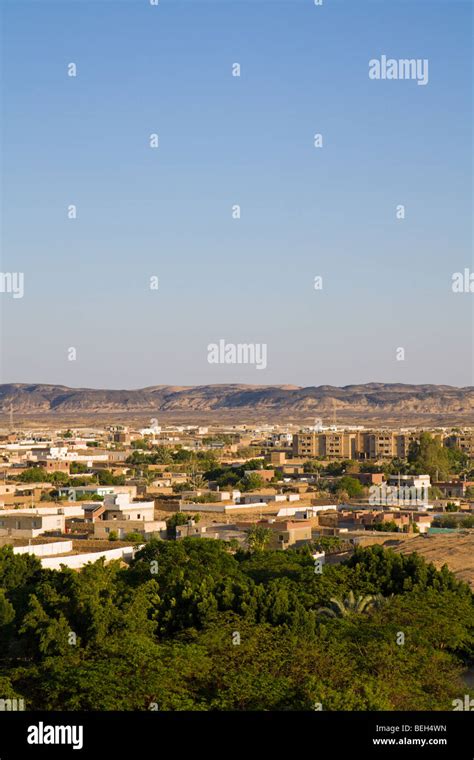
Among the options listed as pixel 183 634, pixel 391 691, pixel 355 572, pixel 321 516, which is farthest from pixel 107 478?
pixel 391 691

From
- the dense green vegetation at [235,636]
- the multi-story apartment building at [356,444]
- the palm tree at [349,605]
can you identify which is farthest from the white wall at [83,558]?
the multi-story apartment building at [356,444]

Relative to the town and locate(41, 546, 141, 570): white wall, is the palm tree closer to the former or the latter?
the town

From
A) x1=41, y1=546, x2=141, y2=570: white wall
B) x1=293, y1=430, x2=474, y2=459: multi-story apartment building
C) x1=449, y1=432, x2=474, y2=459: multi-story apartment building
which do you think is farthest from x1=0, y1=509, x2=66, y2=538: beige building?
x1=449, y1=432, x2=474, y2=459: multi-story apartment building

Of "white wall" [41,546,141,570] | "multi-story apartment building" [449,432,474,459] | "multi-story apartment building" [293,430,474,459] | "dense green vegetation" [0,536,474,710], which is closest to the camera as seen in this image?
"dense green vegetation" [0,536,474,710]

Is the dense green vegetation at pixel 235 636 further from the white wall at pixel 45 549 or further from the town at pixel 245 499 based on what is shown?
the town at pixel 245 499

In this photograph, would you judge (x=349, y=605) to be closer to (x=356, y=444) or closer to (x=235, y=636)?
(x=235, y=636)
